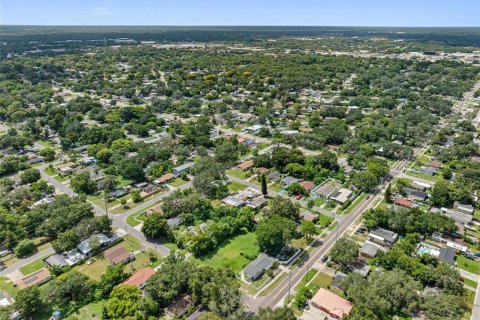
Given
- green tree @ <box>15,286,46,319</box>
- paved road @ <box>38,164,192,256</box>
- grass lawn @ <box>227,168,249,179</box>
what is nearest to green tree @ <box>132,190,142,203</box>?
paved road @ <box>38,164,192,256</box>

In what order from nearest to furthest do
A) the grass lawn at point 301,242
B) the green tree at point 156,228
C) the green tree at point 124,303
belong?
the green tree at point 124,303 < the grass lawn at point 301,242 < the green tree at point 156,228

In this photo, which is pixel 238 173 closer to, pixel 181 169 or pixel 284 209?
pixel 181 169

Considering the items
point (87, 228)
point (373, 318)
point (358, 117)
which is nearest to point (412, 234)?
point (373, 318)

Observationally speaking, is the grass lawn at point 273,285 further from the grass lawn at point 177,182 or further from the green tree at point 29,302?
the grass lawn at point 177,182

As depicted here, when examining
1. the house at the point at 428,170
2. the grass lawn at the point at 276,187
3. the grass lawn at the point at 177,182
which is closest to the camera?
the grass lawn at the point at 276,187

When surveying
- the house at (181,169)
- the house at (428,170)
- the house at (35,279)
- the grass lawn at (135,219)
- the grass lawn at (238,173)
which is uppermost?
the house at (428,170)

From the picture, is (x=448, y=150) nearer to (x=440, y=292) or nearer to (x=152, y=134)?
(x=440, y=292)

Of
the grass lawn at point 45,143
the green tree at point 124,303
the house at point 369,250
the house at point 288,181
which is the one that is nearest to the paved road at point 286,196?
→ the house at point 288,181
